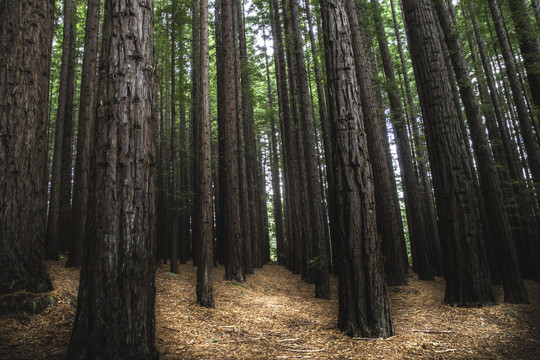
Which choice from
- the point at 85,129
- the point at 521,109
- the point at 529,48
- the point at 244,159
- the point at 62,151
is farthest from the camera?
the point at 244,159

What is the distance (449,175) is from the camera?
18.3 ft

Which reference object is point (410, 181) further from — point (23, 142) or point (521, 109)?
point (23, 142)

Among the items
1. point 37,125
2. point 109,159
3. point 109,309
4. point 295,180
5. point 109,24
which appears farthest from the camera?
point 295,180

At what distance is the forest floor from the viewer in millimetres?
3256

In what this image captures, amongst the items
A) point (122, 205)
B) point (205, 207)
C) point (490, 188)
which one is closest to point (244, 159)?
point (205, 207)

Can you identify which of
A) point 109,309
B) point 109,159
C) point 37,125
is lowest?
point 109,309

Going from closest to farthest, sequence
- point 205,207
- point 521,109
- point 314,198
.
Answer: point 205,207 < point 314,198 < point 521,109

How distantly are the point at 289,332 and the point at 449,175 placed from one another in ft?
14.0

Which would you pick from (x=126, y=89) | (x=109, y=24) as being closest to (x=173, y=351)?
(x=126, y=89)

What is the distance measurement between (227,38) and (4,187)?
757 centimetres

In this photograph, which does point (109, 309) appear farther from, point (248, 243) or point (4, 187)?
point (248, 243)

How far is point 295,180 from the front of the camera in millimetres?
12344

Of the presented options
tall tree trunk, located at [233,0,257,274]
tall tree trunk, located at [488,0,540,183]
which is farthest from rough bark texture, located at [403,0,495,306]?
tall tree trunk, located at [233,0,257,274]

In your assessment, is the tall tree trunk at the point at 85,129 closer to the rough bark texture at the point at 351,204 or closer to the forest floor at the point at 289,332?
the forest floor at the point at 289,332
